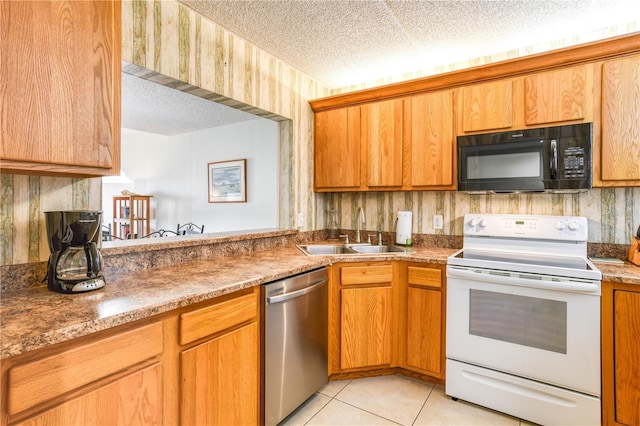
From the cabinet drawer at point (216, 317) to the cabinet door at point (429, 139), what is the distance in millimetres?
1605

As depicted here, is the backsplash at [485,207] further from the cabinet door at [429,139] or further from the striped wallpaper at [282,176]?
the cabinet door at [429,139]

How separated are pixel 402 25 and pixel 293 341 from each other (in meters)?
2.09

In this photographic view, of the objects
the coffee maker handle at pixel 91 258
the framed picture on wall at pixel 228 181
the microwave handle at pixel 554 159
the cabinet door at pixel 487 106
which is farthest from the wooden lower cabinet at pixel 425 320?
the framed picture on wall at pixel 228 181

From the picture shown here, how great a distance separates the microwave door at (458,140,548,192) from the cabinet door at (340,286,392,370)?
3.24 ft

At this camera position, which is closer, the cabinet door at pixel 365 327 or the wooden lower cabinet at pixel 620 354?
the wooden lower cabinet at pixel 620 354

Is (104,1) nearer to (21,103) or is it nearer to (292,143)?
(21,103)

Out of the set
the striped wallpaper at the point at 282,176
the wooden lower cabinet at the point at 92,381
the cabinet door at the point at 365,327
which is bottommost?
the cabinet door at the point at 365,327

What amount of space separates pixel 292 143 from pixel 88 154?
1749 millimetres

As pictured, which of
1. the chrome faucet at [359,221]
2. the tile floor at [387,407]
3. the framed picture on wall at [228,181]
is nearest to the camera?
the tile floor at [387,407]

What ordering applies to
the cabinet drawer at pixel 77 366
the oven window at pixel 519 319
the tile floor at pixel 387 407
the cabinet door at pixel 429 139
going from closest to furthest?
the cabinet drawer at pixel 77 366
the oven window at pixel 519 319
the tile floor at pixel 387 407
the cabinet door at pixel 429 139

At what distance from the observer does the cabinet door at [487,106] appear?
2.23m

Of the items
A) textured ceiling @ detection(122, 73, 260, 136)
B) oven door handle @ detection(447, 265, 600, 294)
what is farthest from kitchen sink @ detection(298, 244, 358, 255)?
textured ceiling @ detection(122, 73, 260, 136)

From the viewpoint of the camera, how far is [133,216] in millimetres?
5539

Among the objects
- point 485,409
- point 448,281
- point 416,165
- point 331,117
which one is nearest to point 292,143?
point 331,117
